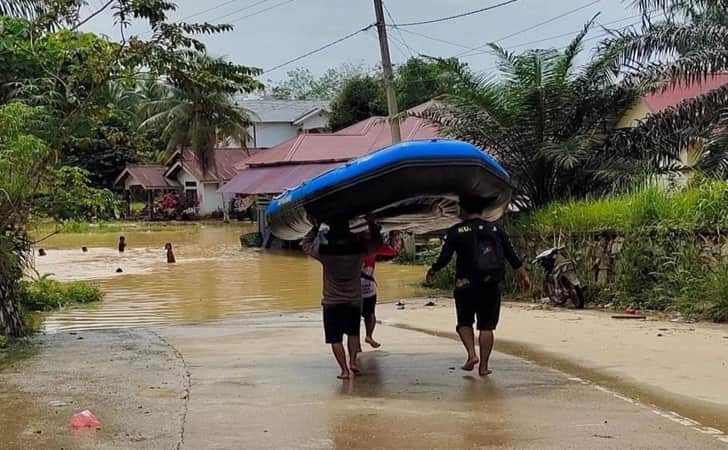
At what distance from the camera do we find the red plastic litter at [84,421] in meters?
6.36

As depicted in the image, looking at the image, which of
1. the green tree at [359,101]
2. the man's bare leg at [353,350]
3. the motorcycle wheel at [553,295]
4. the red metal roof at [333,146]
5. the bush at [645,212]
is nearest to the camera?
the man's bare leg at [353,350]

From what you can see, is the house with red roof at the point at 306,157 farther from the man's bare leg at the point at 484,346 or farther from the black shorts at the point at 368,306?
the man's bare leg at the point at 484,346

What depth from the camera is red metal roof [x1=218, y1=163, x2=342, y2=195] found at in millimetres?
36406

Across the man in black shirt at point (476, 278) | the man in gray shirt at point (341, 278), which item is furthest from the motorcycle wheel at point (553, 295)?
the man in gray shirt at point (341, 278)

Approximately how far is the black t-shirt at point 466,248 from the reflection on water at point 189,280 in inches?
349

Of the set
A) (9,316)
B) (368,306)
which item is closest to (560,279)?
(368,306)

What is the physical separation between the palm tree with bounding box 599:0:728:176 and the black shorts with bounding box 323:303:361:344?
37.2ft

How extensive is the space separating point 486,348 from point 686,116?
12.4 metres

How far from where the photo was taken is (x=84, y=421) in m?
6.40

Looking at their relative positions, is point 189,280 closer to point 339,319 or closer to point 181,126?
point 339,319

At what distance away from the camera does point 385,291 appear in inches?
826

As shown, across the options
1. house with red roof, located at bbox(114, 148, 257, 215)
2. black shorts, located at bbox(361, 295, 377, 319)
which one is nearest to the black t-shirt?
black shorts, located at bbox(361, 295, 377, 319)

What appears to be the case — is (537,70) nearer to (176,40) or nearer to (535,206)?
(535,206)

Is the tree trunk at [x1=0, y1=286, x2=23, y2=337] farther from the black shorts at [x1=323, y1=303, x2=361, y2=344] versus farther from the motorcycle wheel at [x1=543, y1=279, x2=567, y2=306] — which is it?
the motorcycle wheel at [x1=543, y1=279, x2=567, y2=306]
